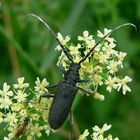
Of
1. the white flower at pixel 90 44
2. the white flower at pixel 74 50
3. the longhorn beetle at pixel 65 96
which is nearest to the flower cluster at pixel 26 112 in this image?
the longhorn beetle at pixel 65 96

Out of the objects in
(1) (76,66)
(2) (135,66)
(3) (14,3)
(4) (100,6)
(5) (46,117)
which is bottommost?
(5) (46,117)

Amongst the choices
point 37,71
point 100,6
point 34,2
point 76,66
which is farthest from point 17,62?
point 76,66

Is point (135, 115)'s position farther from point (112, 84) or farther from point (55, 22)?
point (112, 84)

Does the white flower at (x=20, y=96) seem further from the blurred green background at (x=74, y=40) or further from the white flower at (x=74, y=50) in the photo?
the blurred green background at (x=74, y=40)

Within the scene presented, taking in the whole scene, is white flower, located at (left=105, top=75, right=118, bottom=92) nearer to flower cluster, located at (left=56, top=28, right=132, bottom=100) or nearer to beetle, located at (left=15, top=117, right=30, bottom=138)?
flower cluster, located at (left=56, top=28, right=132, bottom=100)

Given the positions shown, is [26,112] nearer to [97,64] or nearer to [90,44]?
[97,64]

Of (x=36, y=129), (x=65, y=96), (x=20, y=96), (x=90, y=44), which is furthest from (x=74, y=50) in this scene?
(x=36, y=129)

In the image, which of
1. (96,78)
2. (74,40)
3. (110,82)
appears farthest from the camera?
(74,40)
